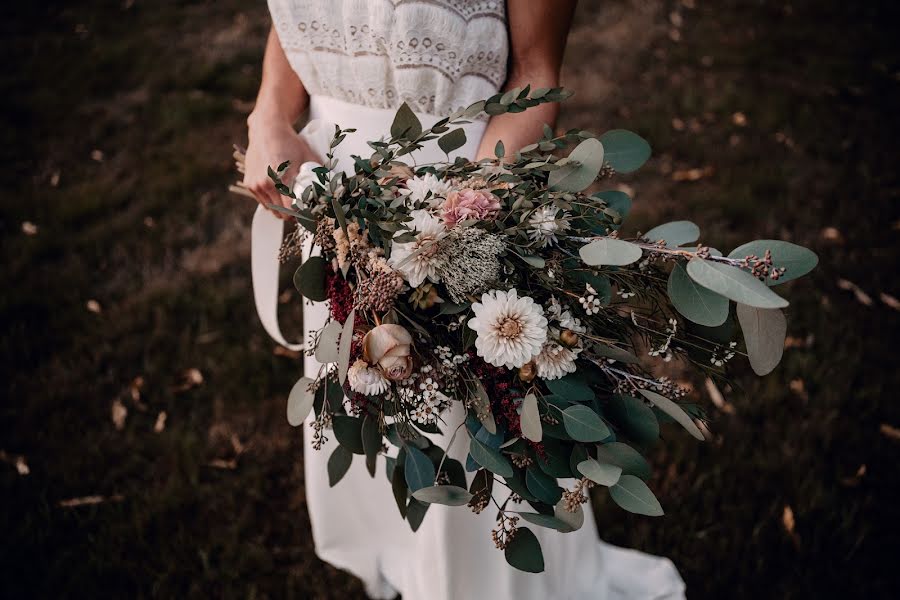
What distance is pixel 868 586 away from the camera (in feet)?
6.89

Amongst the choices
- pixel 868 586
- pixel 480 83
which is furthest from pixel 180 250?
pixel 868 586

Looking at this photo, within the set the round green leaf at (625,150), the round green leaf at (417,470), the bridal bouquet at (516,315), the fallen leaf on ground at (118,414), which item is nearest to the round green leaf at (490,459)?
the bridal bouquet at (516,315)

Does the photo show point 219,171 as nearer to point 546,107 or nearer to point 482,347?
point 546,107

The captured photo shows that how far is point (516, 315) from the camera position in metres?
1.02

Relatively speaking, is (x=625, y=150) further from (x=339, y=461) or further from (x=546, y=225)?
(x=339, y=461)

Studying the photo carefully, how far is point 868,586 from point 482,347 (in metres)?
1.92

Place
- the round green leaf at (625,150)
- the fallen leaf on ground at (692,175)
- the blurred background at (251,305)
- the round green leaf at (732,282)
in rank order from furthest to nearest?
the fallen leaf on ground at (692,175), the blurred background at (251,305), the round green leaf at (625,150), the round green leaf at (732,282)

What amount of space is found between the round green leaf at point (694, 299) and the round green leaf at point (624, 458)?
0.25 meters

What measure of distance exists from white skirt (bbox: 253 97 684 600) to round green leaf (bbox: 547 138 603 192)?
51cm

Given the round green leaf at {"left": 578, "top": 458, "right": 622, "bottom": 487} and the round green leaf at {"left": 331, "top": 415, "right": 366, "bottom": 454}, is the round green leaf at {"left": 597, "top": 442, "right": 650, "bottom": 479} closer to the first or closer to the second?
the round green leaf at {"left": 578, "top": 458, "right": 622, "bottom": 487}

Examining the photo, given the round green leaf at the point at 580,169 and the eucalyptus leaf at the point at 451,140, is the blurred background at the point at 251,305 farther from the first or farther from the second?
the eucalyptus leaf at the point at 451,140

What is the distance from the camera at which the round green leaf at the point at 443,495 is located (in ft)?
3.68

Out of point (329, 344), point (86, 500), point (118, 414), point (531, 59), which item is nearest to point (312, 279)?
point (329, 344)

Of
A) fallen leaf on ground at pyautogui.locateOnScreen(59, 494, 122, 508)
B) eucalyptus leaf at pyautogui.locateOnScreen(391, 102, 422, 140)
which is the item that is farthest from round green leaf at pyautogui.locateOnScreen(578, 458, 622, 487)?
fallen leaf on ground at pyautogui.locateOnScreen(59, 494, 122, 508)
